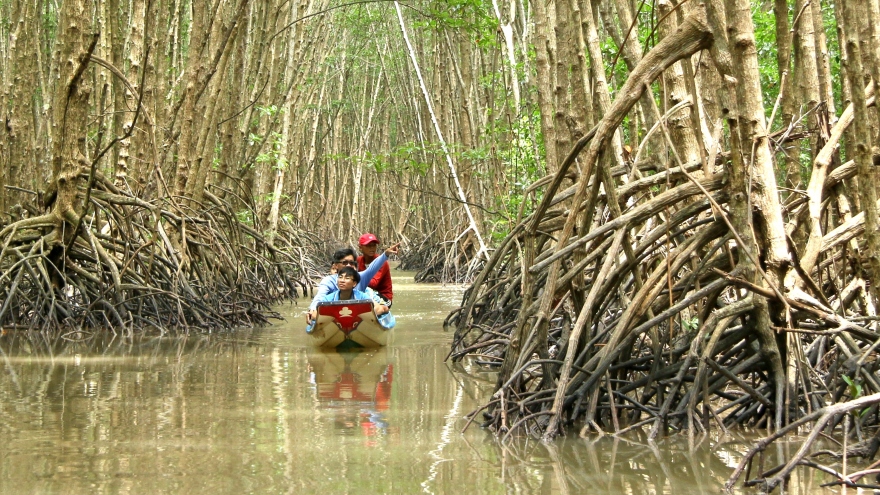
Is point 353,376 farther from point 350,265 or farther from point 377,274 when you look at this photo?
point 377,274

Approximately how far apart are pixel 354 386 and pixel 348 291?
2.73m

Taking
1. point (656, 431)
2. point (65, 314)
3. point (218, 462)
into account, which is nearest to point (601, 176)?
point (656, 431)

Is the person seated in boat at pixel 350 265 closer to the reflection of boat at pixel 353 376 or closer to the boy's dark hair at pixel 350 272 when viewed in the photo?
the boy's dark hair at pixel 350 272

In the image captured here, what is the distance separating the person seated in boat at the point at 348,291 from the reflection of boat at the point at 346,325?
113 mm

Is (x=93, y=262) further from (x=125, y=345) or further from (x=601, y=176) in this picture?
(x=601, y=176)

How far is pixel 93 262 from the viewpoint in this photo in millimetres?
9102

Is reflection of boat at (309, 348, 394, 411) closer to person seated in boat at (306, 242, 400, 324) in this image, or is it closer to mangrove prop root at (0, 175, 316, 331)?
person seated in boat at (306, 242, 400, 324)

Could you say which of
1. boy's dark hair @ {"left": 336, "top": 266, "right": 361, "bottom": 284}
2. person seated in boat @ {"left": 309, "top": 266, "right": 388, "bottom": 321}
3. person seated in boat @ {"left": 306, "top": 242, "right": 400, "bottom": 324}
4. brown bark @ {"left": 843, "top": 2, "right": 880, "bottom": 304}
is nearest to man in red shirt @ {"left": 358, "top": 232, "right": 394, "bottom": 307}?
person seated in boat @ {"left": 306, "top": 242, "right": 400, "bottom": 324}

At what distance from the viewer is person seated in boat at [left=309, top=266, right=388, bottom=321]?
8.70 meters

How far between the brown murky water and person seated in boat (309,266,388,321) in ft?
4.57

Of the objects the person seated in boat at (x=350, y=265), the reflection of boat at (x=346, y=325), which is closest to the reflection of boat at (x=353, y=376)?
the reflection of boat at (x=346, y=325)

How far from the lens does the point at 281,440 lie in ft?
14.5

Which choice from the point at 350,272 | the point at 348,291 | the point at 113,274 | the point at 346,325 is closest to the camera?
the point at 346,325

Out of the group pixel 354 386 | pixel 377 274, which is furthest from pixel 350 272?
pixel 354 386
